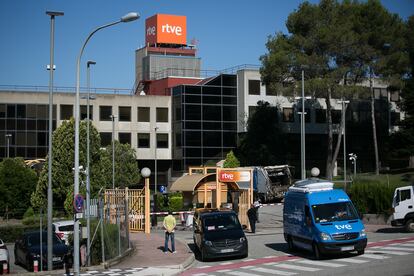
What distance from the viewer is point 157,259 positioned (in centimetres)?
2239

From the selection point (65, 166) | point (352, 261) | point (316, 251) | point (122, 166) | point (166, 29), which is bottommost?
point (352, 261)

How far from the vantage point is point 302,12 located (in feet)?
185

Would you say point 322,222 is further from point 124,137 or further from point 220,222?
point 124,137

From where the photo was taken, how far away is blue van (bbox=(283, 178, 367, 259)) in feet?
66.3

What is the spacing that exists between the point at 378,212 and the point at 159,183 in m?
40.8

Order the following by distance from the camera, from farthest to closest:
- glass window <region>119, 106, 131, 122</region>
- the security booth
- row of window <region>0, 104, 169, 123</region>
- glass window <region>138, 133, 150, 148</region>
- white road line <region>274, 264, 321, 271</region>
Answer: glass window <region>138, 133, 150, 148</region> < glass window <region>119, 106, 131, 122</region> < row of window <region>0, 104, 169, 123</region> < the security booth < white road line <region>274, 264, 321, 271</region>

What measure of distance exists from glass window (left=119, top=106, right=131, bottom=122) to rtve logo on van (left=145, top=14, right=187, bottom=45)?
128 feet

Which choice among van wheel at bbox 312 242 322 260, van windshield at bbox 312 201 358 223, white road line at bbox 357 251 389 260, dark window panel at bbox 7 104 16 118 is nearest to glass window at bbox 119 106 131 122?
dark window panel at bbox 7 104 16 118

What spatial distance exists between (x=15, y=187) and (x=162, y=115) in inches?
949

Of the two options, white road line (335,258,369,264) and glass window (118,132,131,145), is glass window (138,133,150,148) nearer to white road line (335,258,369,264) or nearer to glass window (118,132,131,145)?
glass window (118,132,131,145)

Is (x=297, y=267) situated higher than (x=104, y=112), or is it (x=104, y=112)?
(x=104, y=112)

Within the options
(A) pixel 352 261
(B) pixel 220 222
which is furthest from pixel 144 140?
(A) pixel 352 261

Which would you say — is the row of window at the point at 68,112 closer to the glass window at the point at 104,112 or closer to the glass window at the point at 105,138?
the glass window at the point at 104,112

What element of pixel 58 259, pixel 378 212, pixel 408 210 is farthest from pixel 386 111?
pixel 58 259
